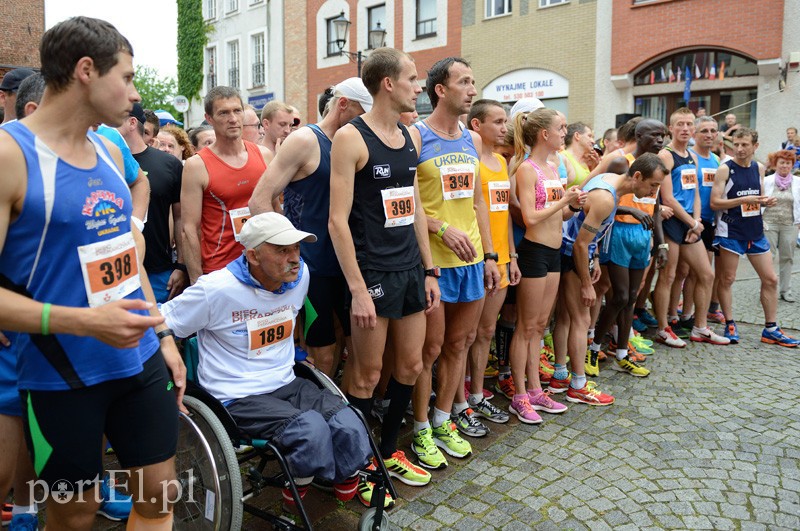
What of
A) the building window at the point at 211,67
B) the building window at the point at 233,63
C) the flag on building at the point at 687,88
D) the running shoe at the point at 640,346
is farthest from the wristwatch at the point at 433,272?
the building window at the point at 211,67

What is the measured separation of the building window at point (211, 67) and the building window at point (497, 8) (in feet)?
50.6

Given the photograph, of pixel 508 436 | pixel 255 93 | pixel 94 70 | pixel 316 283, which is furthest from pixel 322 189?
pixel 255 93

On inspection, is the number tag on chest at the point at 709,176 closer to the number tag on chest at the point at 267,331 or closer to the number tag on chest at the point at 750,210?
the number tag on chest at the point at 750,210

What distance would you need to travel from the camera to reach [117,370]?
6.12ft

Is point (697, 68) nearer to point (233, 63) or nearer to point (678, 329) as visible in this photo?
point (678, 329)

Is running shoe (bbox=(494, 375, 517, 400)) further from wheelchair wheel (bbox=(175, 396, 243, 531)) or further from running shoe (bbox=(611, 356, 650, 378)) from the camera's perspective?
wheelchair wheel (bbox=(175, 396, 243, 531))

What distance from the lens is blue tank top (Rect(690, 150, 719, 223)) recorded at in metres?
6.47

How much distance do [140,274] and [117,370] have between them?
1.28ft

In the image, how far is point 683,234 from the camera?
6230 millimetres

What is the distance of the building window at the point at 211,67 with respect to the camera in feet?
96.4

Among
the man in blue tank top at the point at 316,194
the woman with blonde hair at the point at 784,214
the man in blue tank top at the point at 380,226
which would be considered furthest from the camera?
the woman with blonde hair at the point at 784,214

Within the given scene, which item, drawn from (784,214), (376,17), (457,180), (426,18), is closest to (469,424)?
(457,180)

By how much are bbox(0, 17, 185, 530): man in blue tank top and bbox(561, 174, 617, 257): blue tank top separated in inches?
135

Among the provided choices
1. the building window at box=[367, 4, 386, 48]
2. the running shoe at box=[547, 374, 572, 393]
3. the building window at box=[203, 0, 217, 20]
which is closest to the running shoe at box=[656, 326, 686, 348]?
the running shoe at box=[547, 374, 572, 393]
